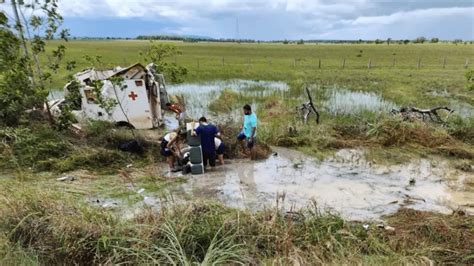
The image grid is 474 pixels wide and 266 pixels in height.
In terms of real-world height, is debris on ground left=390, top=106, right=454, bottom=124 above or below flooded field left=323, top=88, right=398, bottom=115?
above

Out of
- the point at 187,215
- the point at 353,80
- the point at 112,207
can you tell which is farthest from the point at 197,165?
the point at 353,80

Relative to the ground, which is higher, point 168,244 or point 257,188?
point 168,244

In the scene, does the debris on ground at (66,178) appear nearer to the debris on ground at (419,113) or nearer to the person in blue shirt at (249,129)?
the person in blue shirt at (249,129)

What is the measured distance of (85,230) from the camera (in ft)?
14.8

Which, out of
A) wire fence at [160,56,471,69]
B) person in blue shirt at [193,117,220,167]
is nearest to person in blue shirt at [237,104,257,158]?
person in blue shirt at [193,117,220,167]

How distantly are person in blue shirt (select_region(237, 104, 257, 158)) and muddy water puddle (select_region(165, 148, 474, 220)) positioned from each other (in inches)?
21.9

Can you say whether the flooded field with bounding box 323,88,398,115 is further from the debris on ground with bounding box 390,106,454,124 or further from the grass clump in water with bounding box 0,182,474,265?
the grass clump in water with bounding box 0,182,474,265

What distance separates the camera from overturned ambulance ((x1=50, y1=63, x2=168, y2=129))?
442 inches

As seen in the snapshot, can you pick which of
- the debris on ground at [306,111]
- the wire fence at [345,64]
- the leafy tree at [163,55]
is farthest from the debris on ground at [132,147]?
the wire fence at [345,64]

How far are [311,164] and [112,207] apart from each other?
504 centimetres

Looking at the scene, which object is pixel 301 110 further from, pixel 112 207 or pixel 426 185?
pixel 112 207

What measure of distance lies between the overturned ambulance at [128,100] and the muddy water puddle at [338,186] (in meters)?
3.94

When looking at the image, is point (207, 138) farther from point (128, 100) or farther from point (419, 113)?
point (419, 113)

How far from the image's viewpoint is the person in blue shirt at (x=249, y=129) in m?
9.16
